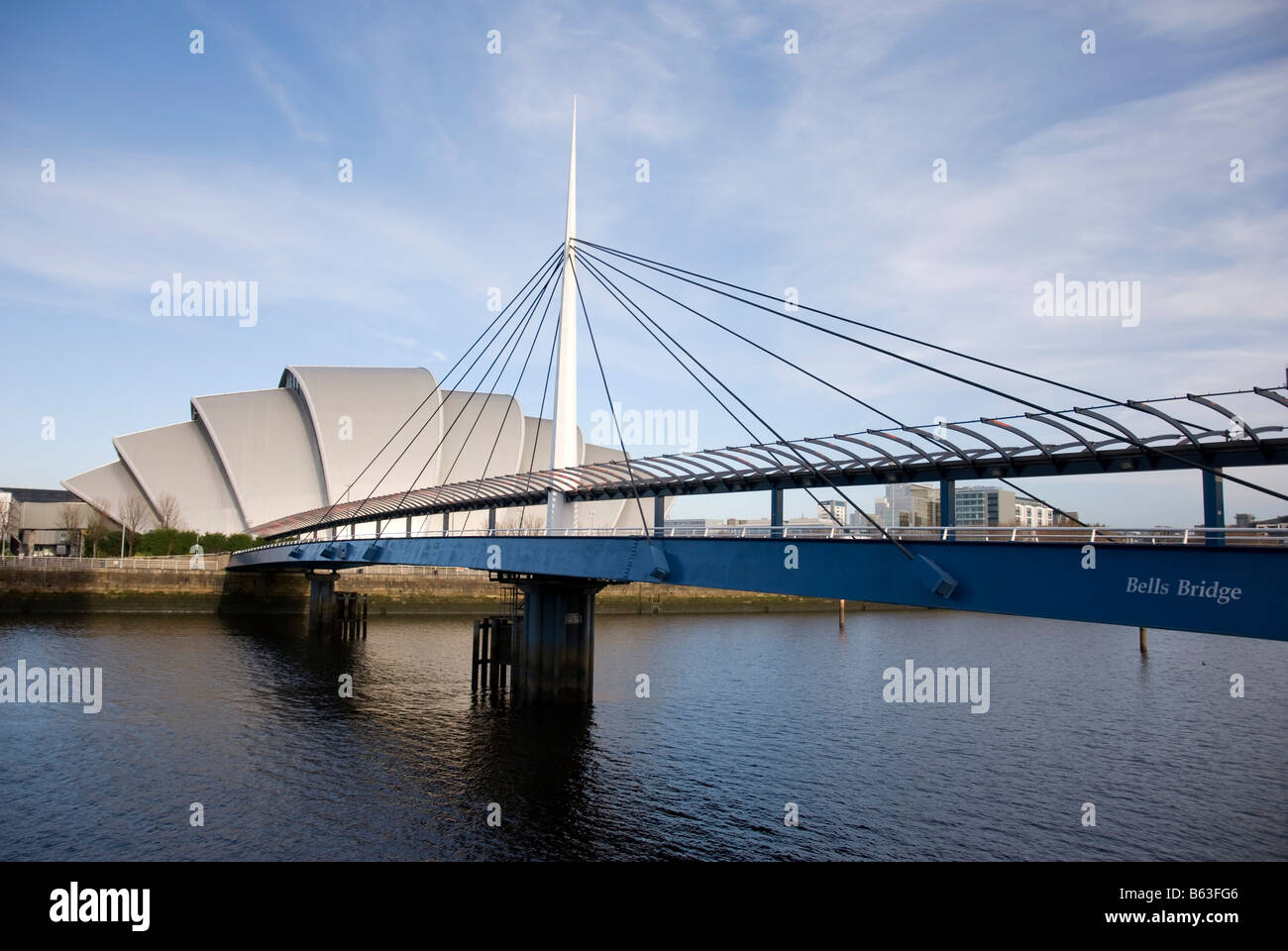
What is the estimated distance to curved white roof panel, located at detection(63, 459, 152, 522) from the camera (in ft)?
251

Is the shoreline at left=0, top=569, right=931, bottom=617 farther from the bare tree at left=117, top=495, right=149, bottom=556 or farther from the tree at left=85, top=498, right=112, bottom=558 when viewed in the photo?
the bare tree at left=117, top=495, right=149, bottom=556

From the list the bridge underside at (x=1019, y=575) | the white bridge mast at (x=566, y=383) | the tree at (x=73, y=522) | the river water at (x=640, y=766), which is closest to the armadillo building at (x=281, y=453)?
the tree at (x=73, y=522)

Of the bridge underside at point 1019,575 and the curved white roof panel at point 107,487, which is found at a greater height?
the curved white roof panel at point 107,487

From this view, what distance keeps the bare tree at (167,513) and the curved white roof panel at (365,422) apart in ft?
43.4

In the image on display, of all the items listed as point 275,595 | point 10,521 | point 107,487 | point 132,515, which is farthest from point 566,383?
point 10,521

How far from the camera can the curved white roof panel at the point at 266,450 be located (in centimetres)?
7969

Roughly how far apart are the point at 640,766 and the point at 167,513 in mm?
71097

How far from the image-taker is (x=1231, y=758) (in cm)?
2197

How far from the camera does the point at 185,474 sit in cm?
7938

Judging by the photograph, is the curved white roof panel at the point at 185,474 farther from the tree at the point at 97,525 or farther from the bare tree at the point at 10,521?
the bare tree at the point at 10,521

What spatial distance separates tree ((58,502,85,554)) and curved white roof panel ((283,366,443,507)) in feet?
73.1
